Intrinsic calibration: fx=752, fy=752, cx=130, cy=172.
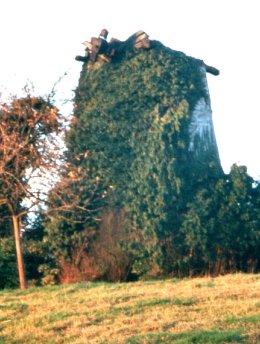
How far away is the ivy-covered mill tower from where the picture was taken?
64.8ft

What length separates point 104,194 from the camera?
2008cm

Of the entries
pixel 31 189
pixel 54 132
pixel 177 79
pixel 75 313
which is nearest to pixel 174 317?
pixel 75 313

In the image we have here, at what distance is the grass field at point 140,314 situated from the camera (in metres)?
10.0

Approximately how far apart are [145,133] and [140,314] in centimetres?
916

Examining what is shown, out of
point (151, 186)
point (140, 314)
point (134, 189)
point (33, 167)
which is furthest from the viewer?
point (134, 189)

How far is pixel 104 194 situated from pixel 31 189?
2.78m

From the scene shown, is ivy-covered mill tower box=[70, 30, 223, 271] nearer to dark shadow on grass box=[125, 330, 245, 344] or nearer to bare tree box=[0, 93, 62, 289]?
bare tree box=[0, 93, 62, 289]

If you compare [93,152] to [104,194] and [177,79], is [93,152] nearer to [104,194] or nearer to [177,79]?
[104,194]

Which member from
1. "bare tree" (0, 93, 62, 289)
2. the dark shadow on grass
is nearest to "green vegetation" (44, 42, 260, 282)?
"bare tree" (0, 93, 62, 289)

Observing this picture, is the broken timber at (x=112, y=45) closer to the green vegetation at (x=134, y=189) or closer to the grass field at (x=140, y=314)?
the green vegetation at (x=134, y=189)

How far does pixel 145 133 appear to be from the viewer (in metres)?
20.3

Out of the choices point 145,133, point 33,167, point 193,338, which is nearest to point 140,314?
point 193,338

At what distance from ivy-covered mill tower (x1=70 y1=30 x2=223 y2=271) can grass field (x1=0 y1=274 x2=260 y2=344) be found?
15.7 feet

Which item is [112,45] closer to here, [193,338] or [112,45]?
[112,45]
